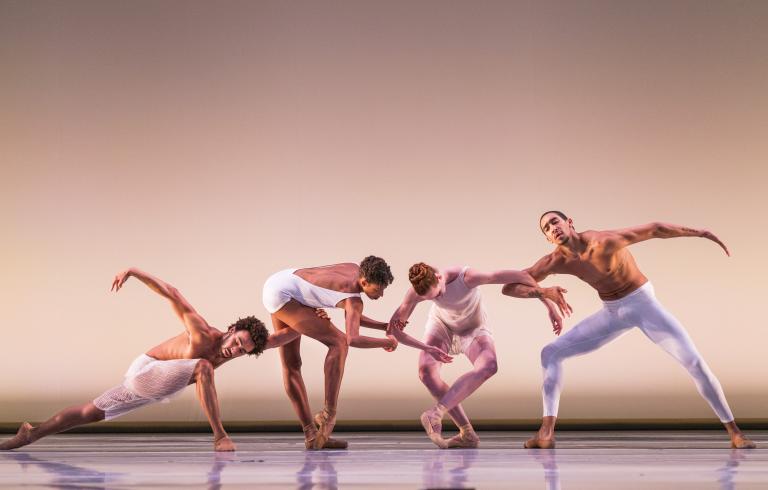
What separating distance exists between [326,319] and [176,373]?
73cm

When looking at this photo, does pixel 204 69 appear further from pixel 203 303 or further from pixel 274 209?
pixel 203 303

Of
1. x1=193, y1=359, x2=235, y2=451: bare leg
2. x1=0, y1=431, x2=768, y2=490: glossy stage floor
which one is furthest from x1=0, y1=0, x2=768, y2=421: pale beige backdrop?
x1=193, y1=359, x2=235, y2=451: bare leg

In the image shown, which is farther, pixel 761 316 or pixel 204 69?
pixel 204 69

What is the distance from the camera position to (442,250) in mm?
Answer: 6082

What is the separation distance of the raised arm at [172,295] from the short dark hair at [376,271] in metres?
0.80

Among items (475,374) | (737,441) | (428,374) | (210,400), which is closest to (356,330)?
(428,374)

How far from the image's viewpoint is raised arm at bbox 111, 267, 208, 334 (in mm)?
4355

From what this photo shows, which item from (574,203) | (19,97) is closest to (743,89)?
(574,203)

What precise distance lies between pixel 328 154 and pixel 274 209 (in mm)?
499

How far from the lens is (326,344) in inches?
179

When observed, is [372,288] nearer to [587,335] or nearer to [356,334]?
[356,334]

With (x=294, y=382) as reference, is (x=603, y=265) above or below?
above

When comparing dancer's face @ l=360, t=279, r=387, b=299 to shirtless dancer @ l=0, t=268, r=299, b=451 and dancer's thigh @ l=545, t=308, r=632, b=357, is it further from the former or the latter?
dancer's thigh @ l=545, t=308, r=632, b=357

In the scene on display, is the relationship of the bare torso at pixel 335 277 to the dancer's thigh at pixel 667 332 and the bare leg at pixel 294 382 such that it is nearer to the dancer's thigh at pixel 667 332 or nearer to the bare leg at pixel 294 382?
the bare leg at pixel 294 382
